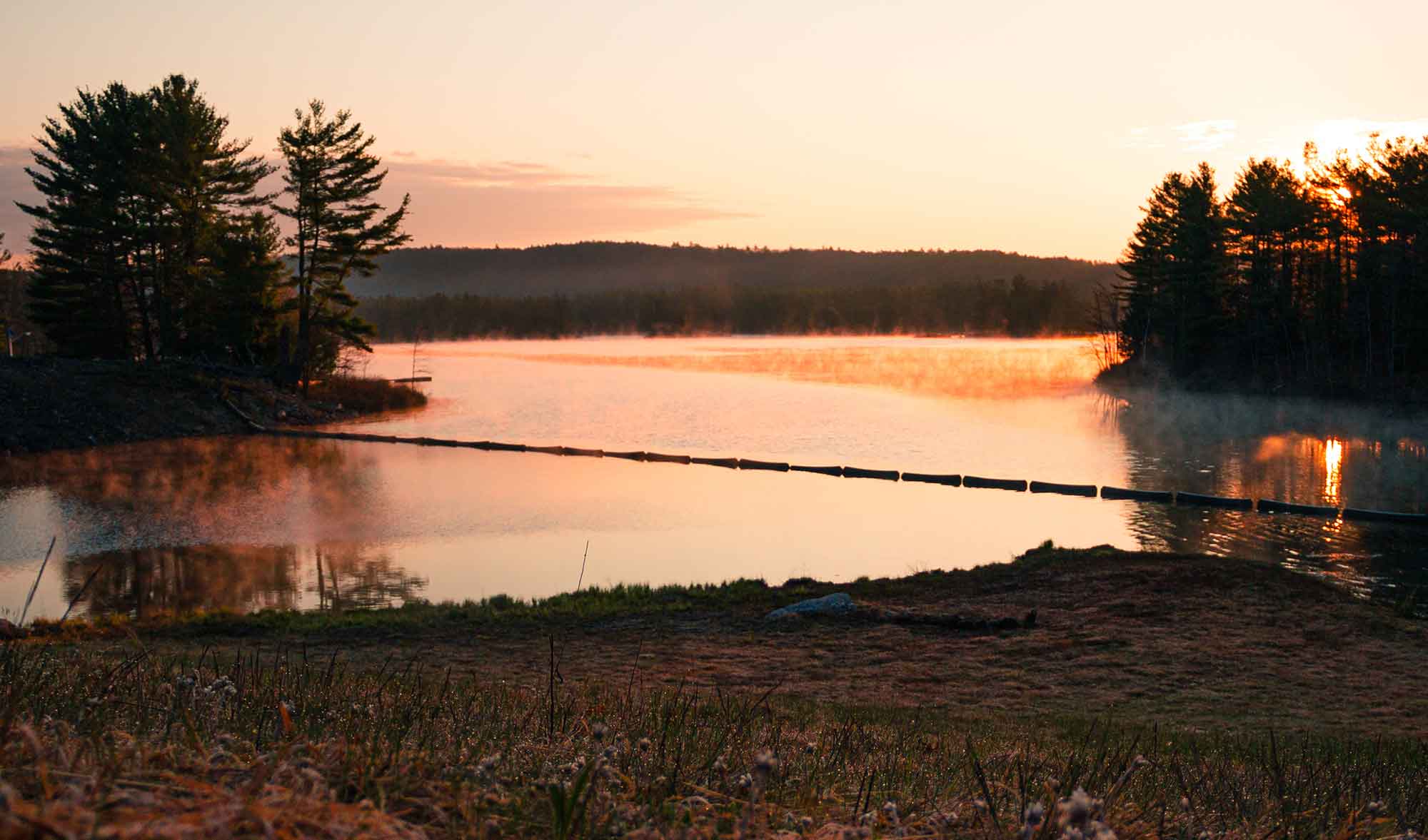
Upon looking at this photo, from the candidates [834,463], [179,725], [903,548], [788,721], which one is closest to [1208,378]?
[834,463]

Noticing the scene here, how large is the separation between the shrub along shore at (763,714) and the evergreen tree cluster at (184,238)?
40.3 metres

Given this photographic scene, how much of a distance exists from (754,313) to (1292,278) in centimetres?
11261

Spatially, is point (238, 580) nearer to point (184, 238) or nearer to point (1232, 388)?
point (184, 238)

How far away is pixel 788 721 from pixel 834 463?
28191mm

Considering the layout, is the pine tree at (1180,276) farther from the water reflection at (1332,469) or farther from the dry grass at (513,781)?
the dry grass at (513,781)

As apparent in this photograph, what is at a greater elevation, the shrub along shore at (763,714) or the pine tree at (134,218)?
the pine tree at (134,218)

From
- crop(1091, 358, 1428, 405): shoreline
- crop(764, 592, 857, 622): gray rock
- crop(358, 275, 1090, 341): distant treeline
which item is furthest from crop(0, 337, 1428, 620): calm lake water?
crop(358, 275, 1090, 341): distant treeline

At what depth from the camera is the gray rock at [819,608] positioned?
56.7ft

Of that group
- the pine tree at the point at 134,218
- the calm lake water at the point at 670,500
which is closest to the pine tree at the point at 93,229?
the pine tree at the point at 134,218

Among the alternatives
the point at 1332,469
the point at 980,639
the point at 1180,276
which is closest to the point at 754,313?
the point at 1180,276

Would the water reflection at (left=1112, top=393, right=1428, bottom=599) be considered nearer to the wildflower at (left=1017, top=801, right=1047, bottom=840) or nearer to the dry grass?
the dry grass

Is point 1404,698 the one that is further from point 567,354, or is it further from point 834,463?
point 567,354

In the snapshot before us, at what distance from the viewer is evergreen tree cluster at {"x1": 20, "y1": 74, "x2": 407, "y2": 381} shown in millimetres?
51031

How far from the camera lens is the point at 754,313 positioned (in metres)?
175
